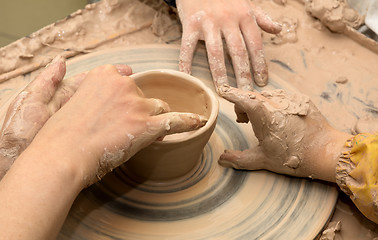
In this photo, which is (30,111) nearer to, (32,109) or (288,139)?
(32,109)

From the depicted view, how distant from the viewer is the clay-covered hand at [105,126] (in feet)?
3.04

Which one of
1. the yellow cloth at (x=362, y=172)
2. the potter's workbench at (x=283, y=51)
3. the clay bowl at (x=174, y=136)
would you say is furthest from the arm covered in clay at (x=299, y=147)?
the potter's workbench at (x=283, y=51)

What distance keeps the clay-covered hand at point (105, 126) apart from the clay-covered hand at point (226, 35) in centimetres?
Result: 48

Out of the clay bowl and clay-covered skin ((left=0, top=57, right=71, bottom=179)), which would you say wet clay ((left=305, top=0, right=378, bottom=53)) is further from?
clay-covered skin ((left=0, top=57, right=71, bottom=179))

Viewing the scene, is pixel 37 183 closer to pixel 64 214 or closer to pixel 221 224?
pixel 64 214

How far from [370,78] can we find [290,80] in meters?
0.33

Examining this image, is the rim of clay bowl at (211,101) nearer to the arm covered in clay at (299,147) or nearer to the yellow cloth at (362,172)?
the arm covered in clay at (299,147)

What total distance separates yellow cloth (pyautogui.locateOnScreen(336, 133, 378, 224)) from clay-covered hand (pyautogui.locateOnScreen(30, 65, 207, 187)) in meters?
0.46

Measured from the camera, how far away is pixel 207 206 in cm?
112

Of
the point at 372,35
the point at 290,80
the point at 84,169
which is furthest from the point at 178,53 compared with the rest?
the point at 372,35

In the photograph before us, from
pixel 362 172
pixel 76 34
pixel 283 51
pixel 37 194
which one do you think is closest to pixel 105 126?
pixel 37 194

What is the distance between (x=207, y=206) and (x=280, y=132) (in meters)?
0.30

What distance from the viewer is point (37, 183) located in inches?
33.7

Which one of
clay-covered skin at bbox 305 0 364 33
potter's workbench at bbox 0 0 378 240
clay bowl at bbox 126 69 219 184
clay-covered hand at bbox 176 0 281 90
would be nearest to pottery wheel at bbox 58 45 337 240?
clay bowl at bbox 126 69 219 184
